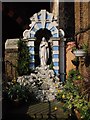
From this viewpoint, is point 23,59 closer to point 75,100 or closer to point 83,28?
point 83,28

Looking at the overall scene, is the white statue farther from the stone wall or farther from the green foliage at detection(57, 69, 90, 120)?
the green foliage at detection(57, 69, 90, 120)

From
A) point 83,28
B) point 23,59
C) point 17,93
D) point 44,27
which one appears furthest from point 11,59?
point 83,28

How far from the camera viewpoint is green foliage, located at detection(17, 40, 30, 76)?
1277 centimetres

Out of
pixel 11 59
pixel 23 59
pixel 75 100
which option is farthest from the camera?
pixel 11 59

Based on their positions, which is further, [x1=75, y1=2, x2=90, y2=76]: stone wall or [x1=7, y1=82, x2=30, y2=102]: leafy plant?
[x1=75, y1=2, x2=90, y2=76]: stone wall

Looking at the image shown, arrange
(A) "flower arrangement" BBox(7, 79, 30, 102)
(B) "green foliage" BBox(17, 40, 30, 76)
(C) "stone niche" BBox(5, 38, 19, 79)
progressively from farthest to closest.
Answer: (C) "stone niche" BBox(5, 38, 19, 79) < (B) "green foliage" BBox(17, 40, 30, 76) < (A) "flower arrangement" BBox(7, 79, 30, 102)

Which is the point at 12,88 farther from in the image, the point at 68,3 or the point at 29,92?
the point at 68,3

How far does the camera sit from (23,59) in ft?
42.7

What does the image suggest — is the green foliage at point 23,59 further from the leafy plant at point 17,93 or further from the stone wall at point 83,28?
the stone wall at point 83,28

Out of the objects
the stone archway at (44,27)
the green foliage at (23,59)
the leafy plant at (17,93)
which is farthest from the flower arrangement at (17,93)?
the stone archway at (44,27)

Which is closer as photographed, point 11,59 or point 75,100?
point 75,100

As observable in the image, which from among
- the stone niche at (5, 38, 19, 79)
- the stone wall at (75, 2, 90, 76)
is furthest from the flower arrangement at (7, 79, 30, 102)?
the stone wall at (75, 2, 90, 76)

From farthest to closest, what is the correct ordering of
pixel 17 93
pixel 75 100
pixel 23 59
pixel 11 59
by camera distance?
pixel 11 59 < pixel 23 59 < pixel 17 93 < pixel 75 100

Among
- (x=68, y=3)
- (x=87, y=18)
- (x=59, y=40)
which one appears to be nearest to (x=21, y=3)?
(x=68, y=3)
